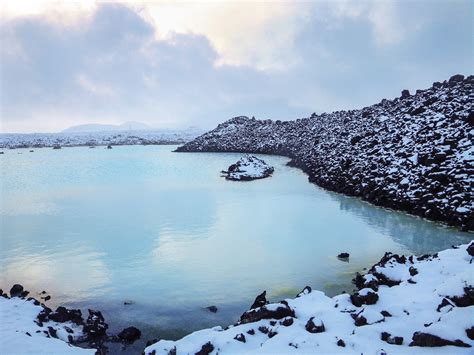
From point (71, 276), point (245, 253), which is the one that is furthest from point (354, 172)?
point (71, 276)

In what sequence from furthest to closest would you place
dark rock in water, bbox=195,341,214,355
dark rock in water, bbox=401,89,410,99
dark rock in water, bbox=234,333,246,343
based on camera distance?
dark rock in water, bbox=401,89,410,99 < dark rock in water, bbox=234,333,246,343 < dark rock in water, bbox=195,341,214,355

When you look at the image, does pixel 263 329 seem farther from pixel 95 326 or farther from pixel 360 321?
pixel 95 326

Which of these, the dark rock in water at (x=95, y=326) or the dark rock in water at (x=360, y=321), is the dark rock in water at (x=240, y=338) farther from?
the dark rock in water at (x=95, y=326)

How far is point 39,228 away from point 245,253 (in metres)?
10.4

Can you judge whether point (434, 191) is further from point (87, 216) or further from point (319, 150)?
point (319, 150)

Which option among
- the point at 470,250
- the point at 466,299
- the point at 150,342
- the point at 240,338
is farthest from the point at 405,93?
the point at 150,342

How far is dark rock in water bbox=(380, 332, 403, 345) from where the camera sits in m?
6.91

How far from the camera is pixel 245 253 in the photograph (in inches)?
547

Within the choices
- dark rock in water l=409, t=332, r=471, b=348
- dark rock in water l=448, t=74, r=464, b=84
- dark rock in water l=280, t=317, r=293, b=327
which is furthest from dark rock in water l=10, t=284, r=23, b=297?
dark rock in water l=448, t=74, r=464, b=84

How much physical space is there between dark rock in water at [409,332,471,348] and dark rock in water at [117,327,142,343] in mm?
5559

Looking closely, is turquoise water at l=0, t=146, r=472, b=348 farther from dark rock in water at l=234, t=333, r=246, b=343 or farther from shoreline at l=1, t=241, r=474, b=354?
dark rock in water at l=234, t=333, r=246, b=343

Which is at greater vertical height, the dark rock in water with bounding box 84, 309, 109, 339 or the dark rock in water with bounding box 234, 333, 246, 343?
the dark rock in water with bounding box 234, 333, 246, 343

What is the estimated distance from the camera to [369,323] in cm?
763

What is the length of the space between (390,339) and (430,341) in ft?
2.15
